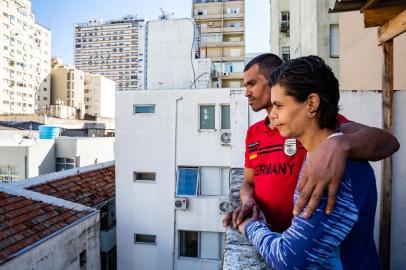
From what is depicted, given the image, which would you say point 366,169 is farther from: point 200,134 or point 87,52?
point 87,52

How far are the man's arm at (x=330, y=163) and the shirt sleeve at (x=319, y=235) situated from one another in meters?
0.03

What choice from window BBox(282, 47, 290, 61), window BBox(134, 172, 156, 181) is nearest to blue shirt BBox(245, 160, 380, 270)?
window BBox(134, 172, 156, 181)

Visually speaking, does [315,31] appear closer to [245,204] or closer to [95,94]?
[245,204]

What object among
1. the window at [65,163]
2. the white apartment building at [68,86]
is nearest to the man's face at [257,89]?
the window at [65,163]

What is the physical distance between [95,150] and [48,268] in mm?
14347

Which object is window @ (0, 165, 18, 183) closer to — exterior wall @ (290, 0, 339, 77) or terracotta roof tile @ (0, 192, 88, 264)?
terracotta roof tile @ (0, 192, 88, 264)

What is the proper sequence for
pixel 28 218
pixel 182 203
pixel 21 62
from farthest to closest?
pixel 21 62 < pixel 182 203 < pixel 28 218

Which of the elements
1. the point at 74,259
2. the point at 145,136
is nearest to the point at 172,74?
the point at 145,136

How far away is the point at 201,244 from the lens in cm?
1198

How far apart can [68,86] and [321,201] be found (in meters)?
73.7

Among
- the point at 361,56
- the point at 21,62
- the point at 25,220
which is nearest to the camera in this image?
the point at 361,56

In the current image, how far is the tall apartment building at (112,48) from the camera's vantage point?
102m

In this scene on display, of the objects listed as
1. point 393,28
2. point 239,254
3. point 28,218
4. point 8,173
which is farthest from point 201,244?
point 8,173

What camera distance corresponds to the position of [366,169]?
3.95 ft
